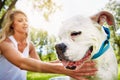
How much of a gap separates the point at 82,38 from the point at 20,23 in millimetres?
559

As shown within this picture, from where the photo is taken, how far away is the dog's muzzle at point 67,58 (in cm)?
360

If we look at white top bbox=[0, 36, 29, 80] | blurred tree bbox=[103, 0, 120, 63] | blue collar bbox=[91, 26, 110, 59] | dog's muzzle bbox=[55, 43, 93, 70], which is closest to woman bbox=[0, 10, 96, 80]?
white top bbox=[0, 36, 29, 80]

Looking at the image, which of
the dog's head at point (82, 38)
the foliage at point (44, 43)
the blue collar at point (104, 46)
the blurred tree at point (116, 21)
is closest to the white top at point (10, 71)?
the foliage at point (44, 43)

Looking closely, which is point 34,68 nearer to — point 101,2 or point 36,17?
point 36,17

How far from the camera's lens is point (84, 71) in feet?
12.0

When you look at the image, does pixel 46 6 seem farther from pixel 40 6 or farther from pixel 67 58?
pixel 67 58

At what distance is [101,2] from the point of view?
366cm

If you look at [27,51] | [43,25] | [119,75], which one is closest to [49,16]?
[43,25]

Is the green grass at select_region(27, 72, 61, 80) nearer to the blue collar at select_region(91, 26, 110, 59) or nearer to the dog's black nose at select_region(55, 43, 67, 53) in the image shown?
the dog's black nose at select_region(55, 43, 67, 53)

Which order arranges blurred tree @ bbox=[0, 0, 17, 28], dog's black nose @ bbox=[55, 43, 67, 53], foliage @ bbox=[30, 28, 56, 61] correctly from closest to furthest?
dog's black nose @ bbox=[55, 43, 67, 53] → foliage @ bbox=[30, 28, 56, 61] → blurred tree @ bbox=[0, 0, 17, 28]

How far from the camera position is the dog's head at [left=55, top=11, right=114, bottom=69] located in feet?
11.8

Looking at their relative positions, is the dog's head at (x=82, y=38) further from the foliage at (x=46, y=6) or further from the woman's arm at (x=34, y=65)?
the foliage at (x=46, y=6)

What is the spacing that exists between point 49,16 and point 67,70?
0.45 metres

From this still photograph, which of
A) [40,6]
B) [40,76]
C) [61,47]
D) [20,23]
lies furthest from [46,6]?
[40,76]
